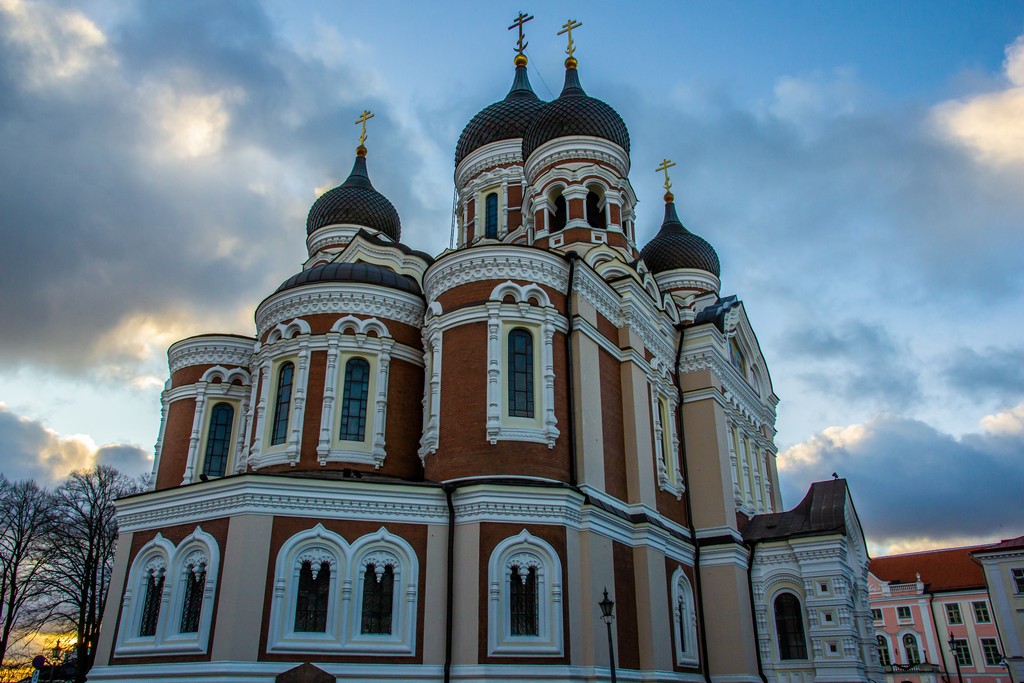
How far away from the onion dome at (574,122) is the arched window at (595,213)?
1764mm

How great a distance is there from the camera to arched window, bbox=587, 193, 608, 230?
76.0 feet

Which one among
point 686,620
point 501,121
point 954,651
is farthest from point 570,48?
point 954,651

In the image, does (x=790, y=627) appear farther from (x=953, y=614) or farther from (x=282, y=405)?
(x=953, y=614)

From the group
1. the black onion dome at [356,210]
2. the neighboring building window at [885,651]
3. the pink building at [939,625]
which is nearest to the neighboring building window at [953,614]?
the pink building at [939,625]

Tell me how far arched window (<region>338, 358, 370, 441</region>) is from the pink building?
33.1 m

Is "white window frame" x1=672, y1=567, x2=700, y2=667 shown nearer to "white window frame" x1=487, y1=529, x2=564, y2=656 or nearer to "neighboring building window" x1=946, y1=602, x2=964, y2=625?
"white window frame" x1=487, y1=529, x2=564, y2=656

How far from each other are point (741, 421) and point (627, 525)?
8.69 metres

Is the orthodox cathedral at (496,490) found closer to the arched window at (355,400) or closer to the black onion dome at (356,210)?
the arched window at (355,400)

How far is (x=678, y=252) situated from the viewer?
31156mm

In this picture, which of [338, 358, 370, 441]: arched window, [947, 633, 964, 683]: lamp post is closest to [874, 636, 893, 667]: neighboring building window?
[947, 633, 964, 683]: lamp post

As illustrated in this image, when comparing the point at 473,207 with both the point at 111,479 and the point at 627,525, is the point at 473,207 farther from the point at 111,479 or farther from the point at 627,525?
the point at 111,479

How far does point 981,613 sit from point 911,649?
3911mm

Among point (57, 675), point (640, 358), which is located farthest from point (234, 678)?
point (57, 675)

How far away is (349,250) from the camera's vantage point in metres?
24.5
